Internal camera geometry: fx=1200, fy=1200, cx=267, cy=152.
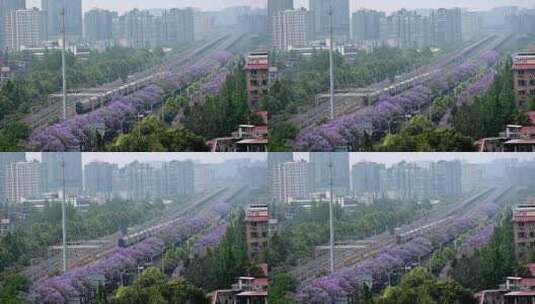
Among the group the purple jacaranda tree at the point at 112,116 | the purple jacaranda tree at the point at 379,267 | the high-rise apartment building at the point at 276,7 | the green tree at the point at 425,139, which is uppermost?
the high-rise apartment building at the point at 276,7

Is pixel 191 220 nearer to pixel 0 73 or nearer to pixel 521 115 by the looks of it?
pixel 0 73

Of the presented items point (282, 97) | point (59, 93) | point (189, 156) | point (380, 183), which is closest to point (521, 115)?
point (380, 183)

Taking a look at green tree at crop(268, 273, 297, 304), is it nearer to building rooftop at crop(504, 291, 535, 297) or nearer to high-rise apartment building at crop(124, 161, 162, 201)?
high-rise apartment building at crop(124, 161, 162, 201)

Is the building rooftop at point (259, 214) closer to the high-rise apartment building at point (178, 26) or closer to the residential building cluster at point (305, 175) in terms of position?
the residential building cluster at point (305, 175)

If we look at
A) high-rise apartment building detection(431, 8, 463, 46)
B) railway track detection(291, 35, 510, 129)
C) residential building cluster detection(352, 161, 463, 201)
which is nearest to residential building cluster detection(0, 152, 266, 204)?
railway track detection(291, 35, 510, 129)

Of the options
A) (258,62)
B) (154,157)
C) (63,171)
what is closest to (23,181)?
(63,171)

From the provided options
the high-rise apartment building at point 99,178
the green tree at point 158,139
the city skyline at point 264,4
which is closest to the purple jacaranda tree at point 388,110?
the city skyline at point 264,4
